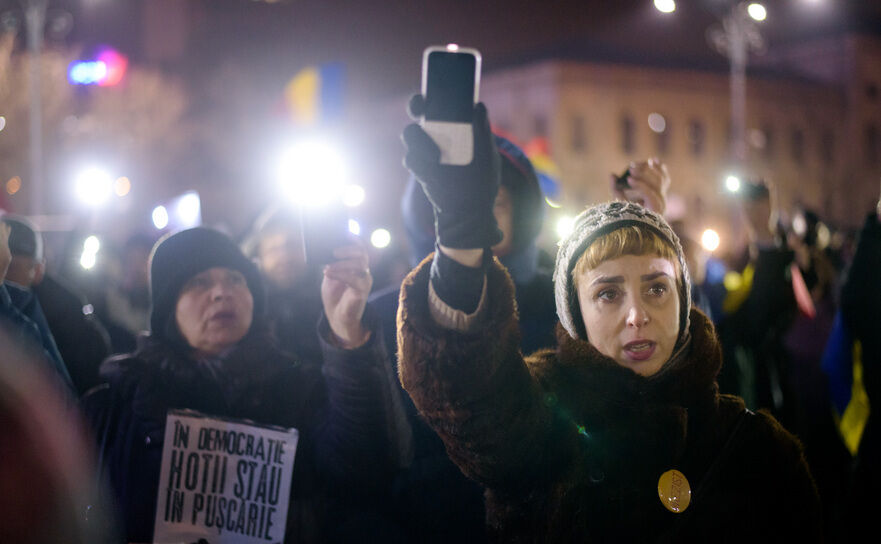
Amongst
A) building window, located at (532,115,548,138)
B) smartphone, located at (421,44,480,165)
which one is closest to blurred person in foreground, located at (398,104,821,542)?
smartphone, located at (421,44,480,165)

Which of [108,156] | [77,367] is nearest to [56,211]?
[108,156]

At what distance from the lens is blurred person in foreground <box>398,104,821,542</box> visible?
2363 mm

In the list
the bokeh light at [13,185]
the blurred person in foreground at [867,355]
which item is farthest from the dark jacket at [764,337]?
the bokeh light at [13,185]

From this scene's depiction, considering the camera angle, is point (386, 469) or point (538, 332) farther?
point (538, 332)

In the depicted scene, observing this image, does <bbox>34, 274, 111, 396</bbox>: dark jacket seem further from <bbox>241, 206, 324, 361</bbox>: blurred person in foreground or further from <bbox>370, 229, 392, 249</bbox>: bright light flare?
<bbox>370, 229, 392, 249</bbox>: bright light flare

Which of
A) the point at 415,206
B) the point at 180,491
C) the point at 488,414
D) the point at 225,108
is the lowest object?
the point at 180,491

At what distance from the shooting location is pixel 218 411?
11.2 ft

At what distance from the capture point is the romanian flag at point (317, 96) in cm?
666

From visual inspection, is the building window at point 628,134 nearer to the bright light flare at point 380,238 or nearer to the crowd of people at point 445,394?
the bright light flare at point 380,238

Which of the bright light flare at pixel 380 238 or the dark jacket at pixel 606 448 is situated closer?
the dark jacket at pixel 606 448

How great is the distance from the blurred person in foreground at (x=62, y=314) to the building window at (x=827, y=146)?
5835 cm

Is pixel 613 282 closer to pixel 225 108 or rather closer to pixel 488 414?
pixel 488 414

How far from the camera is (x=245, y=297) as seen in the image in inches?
147

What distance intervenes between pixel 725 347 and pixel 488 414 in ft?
11.9
